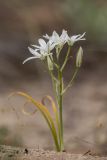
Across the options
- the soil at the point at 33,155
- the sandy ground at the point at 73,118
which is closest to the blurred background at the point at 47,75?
the sandy ground at the point at 73,118

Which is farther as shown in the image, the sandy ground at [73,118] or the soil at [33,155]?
the sandy ground at [73,118]

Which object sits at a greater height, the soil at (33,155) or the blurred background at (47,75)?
the blurred background at (47,75)

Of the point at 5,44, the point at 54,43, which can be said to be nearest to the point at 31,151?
the point at 54,43

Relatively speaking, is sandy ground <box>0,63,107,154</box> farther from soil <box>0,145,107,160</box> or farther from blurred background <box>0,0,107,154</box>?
soil <box>0,145,107,160</box>

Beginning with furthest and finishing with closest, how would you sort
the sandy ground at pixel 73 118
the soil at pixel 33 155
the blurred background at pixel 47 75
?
the sandy ground at pixel 73 118 < the blurred background at pixel 47 75 < the soil at pixel 33 155

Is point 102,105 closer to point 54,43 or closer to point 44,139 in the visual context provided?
point 44,139

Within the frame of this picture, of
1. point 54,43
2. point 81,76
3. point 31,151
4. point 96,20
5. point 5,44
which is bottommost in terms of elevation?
point 31,151

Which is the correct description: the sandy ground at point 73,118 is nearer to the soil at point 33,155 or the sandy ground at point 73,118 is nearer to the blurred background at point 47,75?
the blurred background at point 47,75

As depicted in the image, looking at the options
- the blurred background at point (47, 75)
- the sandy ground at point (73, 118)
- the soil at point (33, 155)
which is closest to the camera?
the soil at point (33, 155)

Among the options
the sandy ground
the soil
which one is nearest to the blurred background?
the sandy ground
